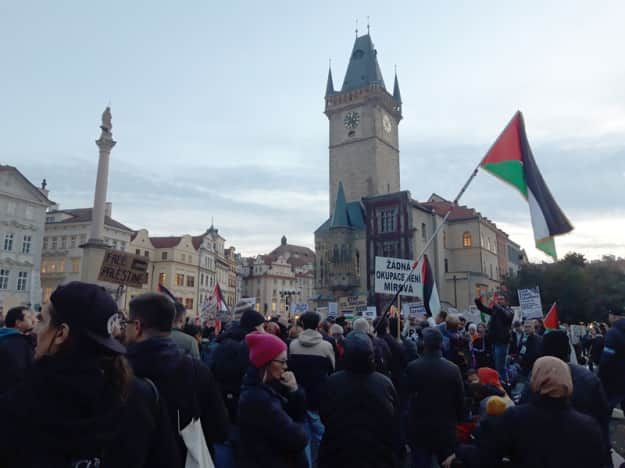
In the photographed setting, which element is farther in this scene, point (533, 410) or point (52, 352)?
point (533, 410)

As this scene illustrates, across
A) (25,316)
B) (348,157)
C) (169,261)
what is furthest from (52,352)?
(169,261)

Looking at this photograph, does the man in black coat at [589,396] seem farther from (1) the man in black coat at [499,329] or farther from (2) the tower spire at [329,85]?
(2) the tower spire at [329,85]

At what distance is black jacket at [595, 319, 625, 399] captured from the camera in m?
7.27

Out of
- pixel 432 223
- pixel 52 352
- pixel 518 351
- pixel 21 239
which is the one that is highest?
pixel 432 223

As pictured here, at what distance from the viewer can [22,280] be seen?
47094 mm

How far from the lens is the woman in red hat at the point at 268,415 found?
382 cm

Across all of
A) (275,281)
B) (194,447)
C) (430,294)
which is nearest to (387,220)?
(430,294)

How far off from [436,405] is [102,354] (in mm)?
4359

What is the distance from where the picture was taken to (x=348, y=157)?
211ft

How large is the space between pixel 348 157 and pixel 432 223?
15.2m

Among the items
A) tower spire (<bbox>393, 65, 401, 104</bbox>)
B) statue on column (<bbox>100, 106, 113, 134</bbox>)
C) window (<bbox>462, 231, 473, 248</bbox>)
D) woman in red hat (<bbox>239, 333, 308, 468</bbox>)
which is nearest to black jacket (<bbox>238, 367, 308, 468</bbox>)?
woman in red hat (<bbox>239, 333, 308, 468</bbox>)

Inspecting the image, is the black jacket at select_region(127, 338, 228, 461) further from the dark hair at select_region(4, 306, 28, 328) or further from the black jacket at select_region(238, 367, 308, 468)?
the dark hair at select_region(4, 306, 28, 328)

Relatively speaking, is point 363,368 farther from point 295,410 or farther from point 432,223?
point 432,223

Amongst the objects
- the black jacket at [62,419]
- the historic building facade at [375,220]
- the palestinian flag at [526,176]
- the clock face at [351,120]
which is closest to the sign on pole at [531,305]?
the palestinian flag at [526,176]
